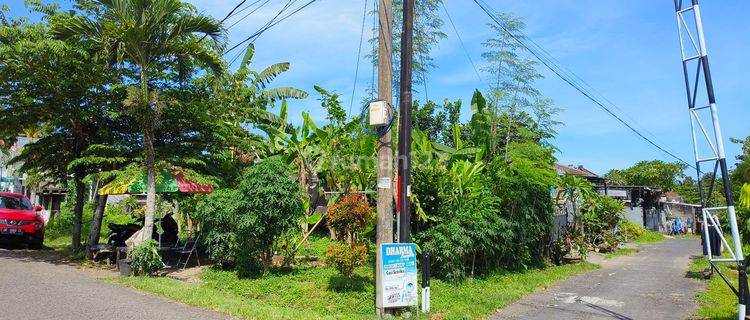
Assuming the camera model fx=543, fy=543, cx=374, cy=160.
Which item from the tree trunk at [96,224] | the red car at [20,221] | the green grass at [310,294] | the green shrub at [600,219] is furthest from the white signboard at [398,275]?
the red car at [20,221]

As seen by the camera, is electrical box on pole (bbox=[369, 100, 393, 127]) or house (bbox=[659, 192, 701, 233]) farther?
house (bbox=[659, 192, 701, 233])

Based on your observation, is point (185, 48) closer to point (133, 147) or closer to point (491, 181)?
point (133, 147)

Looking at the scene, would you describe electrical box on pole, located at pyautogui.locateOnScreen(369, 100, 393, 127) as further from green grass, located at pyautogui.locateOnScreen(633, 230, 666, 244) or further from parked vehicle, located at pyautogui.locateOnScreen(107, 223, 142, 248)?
green grass, located at pyautogui.locateOnScreen(633, 230, 666, 244)

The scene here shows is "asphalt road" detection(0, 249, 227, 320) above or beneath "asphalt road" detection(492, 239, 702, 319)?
above

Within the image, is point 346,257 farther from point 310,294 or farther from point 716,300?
point 716,300

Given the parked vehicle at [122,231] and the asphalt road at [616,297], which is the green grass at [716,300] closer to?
the asphalt road at [616,297]

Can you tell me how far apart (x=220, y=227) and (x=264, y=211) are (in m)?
1.74

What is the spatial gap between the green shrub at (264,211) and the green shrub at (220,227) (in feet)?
1.25

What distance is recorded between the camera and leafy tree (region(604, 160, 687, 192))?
52.8m

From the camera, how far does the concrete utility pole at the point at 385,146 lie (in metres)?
8.96

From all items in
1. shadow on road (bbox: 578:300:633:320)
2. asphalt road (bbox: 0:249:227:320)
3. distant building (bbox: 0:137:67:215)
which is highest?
distant building (bbox: 0:137:67:215)

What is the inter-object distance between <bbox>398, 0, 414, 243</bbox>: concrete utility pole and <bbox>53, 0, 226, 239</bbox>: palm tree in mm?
5147

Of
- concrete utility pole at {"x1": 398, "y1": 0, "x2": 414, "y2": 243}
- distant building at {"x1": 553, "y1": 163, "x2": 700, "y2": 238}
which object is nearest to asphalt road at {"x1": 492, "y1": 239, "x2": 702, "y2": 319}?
concrete utility pole at {"x1": 398, "y1": 0, "x2": 414, "y2": 243}

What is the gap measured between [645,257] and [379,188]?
581 inches
